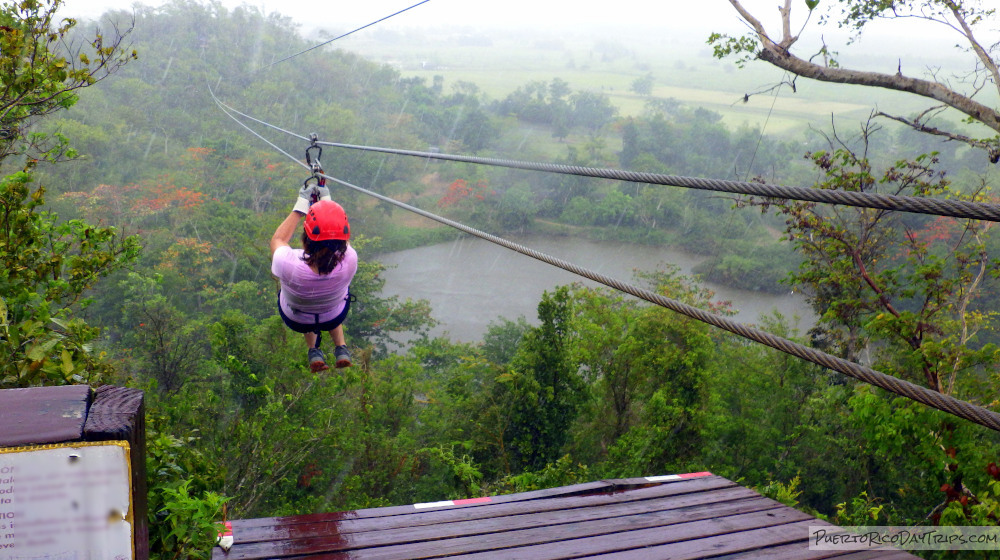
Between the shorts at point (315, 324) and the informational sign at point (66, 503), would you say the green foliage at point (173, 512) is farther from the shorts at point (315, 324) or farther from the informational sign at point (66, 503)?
the shorts at point (315, 324)

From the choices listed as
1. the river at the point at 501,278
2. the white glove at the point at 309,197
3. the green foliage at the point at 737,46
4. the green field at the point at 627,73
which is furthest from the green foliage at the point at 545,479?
the green field at the point at 627,73

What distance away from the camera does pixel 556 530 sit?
2.34 meters

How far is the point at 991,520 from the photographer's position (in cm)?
444

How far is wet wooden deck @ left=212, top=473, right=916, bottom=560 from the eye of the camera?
2135 mm

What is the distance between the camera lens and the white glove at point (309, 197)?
3.16m

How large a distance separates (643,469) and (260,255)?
1246 cm

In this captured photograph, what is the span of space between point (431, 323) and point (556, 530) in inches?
685

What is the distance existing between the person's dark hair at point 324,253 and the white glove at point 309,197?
22 cm

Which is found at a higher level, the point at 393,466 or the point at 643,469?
the point at 643,469

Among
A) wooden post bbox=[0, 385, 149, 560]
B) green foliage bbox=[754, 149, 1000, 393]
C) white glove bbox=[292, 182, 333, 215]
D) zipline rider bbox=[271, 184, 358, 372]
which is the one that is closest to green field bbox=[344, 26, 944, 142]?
green foliage bbox=[754, 149, 1000, 393]

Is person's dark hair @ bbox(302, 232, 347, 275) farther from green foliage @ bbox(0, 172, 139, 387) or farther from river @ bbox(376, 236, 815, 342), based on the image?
river @ bbox(376, 236, 815, 342)

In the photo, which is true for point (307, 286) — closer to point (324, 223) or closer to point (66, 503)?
point (324, 223)

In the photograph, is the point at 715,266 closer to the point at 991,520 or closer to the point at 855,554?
the point at 991,520

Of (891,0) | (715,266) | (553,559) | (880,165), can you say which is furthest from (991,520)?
(880,165)
